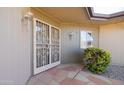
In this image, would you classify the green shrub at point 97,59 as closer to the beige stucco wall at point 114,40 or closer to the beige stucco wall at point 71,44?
the beige stucco wall at point 71,44

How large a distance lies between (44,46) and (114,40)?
4652 millimetres

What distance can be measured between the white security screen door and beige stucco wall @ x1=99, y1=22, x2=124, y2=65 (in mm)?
3150

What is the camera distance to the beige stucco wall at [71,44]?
760 cm

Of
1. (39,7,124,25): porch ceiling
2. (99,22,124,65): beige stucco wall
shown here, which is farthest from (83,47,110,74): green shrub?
(99,22,124,65): beige stucco wall

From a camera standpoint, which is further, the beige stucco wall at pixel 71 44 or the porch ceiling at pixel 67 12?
the beige stucco wall at pixel 71 44

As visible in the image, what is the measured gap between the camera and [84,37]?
8.12 m

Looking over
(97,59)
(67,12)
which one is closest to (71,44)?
(97,59)

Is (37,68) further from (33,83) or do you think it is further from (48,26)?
(48,26)

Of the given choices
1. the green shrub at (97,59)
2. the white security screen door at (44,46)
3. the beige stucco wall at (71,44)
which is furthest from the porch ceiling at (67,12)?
the green shrub at (97,59)

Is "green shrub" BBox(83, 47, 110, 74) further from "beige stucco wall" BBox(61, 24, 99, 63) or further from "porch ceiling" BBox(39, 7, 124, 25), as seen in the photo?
"beige stucco wall" BBox(61, 24, 99, 63)

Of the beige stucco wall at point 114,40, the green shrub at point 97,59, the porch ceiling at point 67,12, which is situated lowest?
the green shrub at point 97,59

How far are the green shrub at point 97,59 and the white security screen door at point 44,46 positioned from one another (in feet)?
5.44

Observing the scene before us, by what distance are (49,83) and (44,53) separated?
1.85 meters
